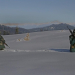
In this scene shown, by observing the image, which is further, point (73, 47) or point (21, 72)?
point (73, 47)

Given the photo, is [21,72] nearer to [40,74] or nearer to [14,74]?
[14,74]

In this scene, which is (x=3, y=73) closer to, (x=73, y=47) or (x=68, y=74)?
(x=68, y=74)

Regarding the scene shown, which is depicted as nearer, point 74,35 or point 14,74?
point 14,74

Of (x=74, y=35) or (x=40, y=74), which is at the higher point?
(x=74, y=35)

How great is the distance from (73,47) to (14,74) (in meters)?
5.10

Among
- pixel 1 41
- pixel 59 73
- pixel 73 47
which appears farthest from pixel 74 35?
pixel 59 73

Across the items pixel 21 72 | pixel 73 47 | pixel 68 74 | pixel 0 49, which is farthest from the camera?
pixel 0 49

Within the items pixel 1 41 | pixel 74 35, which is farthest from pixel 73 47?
pixel 1 41

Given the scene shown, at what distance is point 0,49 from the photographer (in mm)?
10094

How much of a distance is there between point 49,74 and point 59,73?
0.23 meters

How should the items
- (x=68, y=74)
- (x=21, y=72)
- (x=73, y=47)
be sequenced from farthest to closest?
(x=73, y=47), (x=21, y=72), (x=68, y=74)

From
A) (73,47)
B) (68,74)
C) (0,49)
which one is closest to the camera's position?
(68,74)

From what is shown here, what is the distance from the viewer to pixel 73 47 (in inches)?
334

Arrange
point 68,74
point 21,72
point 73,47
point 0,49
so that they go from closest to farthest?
point 68,74 → point 21,72 → point 73,47 → point 0,49
